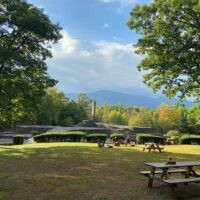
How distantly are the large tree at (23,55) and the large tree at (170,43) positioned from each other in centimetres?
553

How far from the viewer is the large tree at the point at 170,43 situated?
49.4 feet

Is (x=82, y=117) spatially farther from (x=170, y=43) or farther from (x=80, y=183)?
(x=80, y=183)

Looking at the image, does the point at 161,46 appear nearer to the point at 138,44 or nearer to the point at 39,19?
the point at 138,44

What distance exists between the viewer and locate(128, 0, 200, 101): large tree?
592 inches

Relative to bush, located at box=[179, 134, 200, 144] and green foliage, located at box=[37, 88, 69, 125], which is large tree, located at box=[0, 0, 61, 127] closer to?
bush, located at box=[179, 134, 200, 144]

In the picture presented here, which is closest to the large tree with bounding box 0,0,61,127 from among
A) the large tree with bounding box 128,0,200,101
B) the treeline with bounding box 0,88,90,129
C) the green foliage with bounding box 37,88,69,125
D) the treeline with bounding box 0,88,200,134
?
the large tree with bounding box 128,0,200,101

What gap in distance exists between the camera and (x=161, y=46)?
51.4 ft

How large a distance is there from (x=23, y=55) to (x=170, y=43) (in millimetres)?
8965

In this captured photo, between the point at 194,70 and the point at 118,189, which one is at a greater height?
the point at 194,70

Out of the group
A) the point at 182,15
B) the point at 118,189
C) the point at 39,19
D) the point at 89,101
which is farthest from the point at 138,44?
the point at 89,101

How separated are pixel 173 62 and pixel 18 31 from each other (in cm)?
933

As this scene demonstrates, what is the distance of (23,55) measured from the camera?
18.5 metres

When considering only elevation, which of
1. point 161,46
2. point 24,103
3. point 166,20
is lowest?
point 24,103

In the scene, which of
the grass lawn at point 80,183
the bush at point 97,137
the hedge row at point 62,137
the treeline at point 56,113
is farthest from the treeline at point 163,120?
the grass lawn at point 80,183
